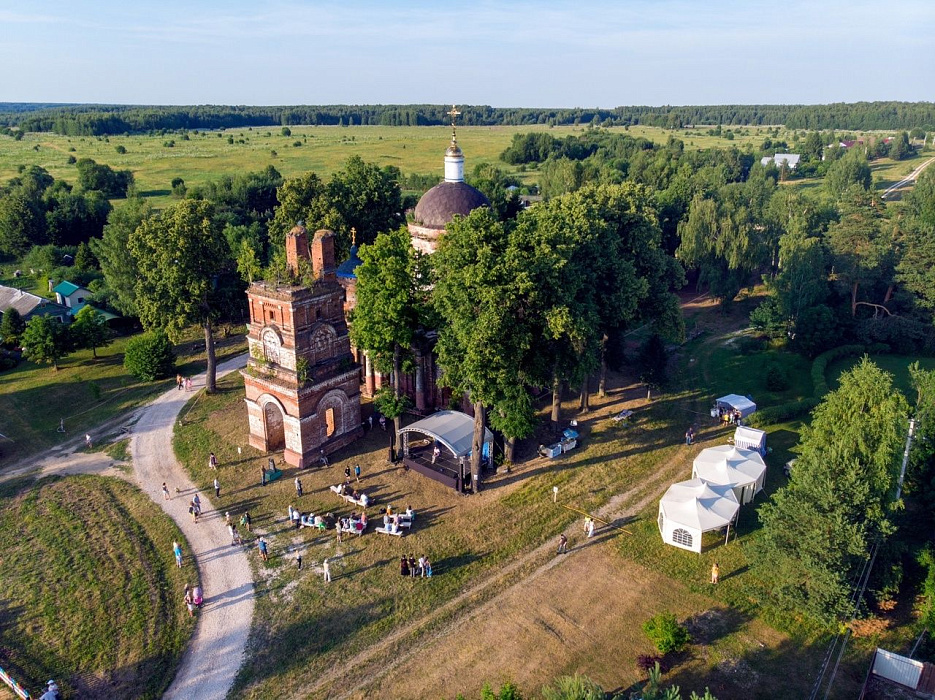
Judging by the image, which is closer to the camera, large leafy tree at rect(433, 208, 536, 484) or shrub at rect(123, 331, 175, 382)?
large leafy tree at rect(433, 208, 536, 484)

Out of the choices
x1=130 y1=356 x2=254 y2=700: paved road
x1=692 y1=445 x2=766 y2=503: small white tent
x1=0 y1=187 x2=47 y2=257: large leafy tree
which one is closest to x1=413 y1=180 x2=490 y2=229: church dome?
x1=130 y1=356 x2=254 y2=700: paved road

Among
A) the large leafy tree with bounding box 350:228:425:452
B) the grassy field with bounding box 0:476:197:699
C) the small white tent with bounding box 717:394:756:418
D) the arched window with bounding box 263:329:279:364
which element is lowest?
the grassy field with bounding box 0:476:197:699

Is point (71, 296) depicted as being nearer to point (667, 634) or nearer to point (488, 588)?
point (488, 588)

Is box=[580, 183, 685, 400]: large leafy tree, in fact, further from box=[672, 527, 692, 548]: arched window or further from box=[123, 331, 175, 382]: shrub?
box=[123, 331, 175, 382]: shrub

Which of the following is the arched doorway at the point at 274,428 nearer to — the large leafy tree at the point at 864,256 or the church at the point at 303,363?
the church at the point at 303,363

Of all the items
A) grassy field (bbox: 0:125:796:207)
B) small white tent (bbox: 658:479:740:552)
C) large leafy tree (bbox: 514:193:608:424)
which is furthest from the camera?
grassy field (bbox: 0:125:796:207)

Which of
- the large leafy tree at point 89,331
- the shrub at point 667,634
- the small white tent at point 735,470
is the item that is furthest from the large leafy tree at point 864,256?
the large leafy tree at point 89,331
